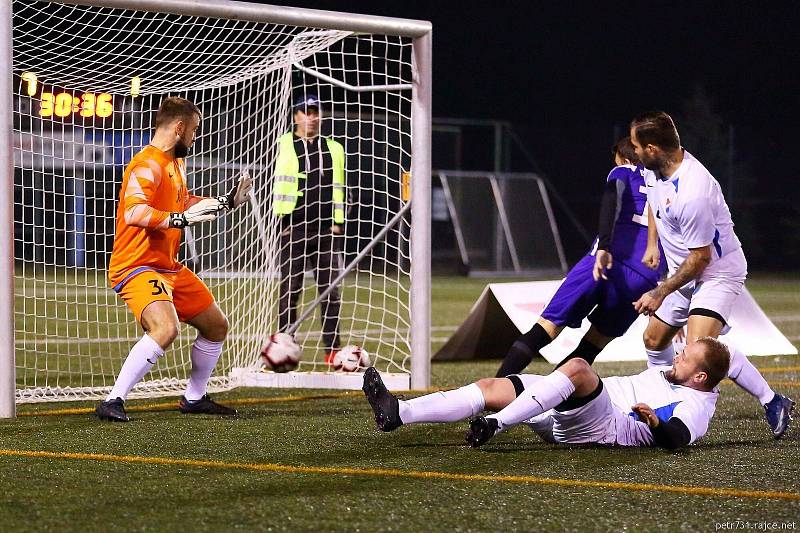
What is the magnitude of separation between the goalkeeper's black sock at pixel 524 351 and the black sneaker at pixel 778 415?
123 cm

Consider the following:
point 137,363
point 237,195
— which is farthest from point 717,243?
point 137,363

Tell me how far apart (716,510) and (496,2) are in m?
37.7

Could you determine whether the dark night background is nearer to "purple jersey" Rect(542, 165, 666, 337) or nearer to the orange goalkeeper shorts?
"purple jersey" Rect(542, 165, 666, 337)

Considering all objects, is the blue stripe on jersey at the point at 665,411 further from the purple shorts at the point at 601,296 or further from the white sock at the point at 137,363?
the white sock at the point at 137,363

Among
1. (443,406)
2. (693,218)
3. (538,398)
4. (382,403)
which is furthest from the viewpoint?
(693,218)

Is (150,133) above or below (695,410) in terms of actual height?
above

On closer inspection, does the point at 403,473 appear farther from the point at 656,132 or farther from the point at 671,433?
the point at 656,132

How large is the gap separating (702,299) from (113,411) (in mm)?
2957

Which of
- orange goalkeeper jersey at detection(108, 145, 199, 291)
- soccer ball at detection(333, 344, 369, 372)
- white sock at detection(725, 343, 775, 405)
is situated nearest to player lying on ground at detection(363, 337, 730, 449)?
white sock at detection(725, 343, 775, 405)

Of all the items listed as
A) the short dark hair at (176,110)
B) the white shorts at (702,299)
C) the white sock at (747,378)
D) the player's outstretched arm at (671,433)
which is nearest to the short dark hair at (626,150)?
the white shorts at (702,299)

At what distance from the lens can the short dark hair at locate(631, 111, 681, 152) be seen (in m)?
6.16

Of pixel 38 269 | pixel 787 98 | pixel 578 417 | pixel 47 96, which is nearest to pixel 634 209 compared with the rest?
pixel 578 417

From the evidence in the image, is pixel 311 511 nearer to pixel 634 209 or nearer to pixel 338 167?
pixel 634 209

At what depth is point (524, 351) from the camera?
22.5 ft
